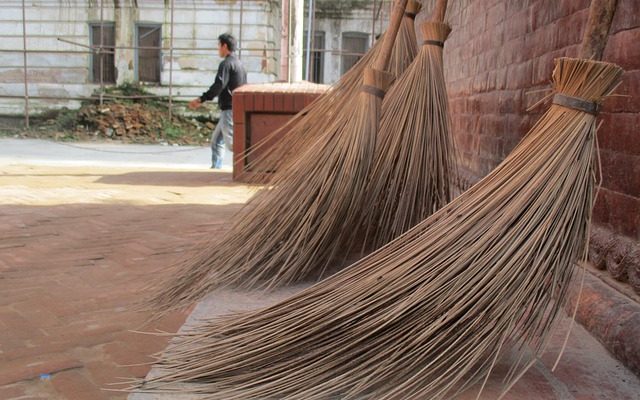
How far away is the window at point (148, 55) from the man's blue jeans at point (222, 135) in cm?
1023

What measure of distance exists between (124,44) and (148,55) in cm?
65

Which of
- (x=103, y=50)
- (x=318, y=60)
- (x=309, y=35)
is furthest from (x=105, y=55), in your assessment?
(x=318, y=60)

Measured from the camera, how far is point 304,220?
2.20 meters

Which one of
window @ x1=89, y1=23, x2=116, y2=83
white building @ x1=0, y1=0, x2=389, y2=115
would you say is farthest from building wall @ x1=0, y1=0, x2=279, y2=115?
window @ x1=89, y1=23, x2=116, y2=83

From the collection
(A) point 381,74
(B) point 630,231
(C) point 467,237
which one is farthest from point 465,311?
(A) point 381,74

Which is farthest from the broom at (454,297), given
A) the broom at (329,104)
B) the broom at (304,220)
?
the broom at (329,104)

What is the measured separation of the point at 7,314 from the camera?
2424 mm

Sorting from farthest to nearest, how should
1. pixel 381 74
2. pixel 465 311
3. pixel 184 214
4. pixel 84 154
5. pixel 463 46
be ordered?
pixel 84 154 < pixel 184 214 < pixel 463 46 < pixel 381 74 < pixel 465 311

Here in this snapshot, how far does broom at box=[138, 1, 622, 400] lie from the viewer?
1365 millimetres

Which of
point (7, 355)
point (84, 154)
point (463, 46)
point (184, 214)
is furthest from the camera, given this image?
point (84, 154)

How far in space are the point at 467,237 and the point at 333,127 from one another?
40.0 inches

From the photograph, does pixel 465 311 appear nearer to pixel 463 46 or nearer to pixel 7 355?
pixel 7 355

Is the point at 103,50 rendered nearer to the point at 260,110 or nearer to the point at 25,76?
the point at 25,76

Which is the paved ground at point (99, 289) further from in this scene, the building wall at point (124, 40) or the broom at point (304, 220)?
the building wall at point (124, 40)
